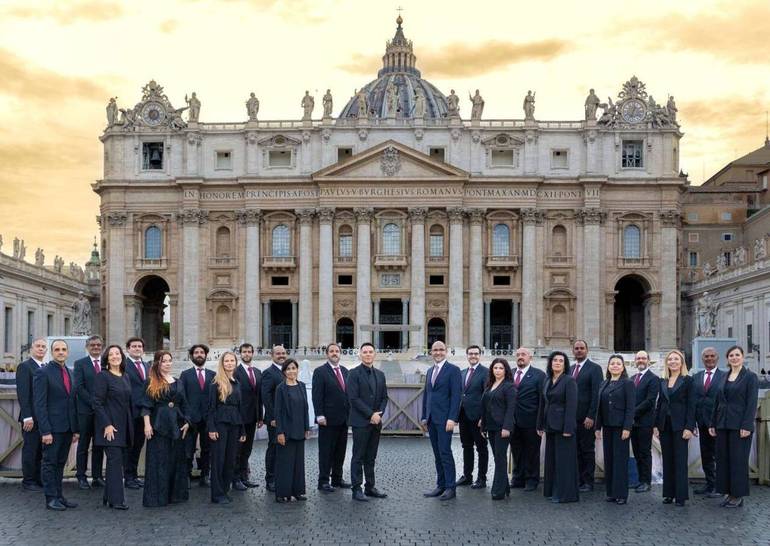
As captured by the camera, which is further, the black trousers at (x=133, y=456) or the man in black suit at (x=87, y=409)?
the black trousers at (x=133, y=456)

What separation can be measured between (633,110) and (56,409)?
6446 centimetres

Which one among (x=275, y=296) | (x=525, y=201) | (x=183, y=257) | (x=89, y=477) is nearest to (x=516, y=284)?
(x=525, y=201)

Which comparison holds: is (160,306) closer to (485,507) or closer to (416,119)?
(416,119)

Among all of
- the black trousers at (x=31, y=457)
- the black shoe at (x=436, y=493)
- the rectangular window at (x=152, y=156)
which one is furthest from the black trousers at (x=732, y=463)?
the rectangular window at (x=152, y=156)

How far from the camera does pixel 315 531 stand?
14.1m

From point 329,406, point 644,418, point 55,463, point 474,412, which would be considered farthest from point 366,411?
point 55,463

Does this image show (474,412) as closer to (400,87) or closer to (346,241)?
(346,241)

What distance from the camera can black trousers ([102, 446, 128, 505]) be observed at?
15602mm

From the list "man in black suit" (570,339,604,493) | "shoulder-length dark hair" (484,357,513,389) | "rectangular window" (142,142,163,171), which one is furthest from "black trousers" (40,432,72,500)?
"rectangular window" (142,142,163,171)

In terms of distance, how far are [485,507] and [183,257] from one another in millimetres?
60985

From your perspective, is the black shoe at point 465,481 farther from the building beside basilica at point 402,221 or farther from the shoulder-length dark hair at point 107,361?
the building beside basilica at point 402,221

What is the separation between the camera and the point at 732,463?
1645cm

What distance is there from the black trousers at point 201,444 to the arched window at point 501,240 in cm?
5748

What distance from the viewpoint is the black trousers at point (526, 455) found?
1769 centimetres
